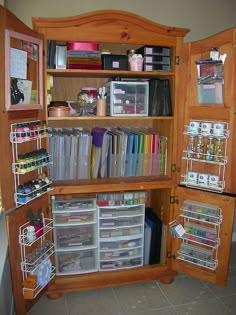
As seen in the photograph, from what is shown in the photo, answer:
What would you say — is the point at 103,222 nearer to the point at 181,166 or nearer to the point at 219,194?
the point at 181,166

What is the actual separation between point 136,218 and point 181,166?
529 millimetres

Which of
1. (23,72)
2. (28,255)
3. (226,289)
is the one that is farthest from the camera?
(226,289)

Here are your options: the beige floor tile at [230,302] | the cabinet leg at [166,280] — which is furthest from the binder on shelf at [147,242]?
the beige floor tile at [230,302]

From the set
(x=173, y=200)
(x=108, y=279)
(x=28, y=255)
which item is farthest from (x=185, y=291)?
(x=28, y=255)

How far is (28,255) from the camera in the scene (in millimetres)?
1775

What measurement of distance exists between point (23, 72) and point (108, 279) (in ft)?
5.02

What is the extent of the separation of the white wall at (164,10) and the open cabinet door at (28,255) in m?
1.40

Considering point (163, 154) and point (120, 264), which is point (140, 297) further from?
point (163, 154)

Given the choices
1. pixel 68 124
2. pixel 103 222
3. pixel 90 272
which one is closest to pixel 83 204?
pixel 103 222

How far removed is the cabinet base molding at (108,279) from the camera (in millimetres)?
2053

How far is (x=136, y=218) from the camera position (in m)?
2.23

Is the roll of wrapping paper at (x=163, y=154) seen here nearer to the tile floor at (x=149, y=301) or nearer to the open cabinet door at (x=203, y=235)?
the open cabinet door at (x=203, y=235)

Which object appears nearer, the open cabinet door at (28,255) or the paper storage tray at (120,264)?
the open cabinet door at (28,255)

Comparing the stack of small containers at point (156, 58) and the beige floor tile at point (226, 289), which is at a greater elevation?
the stack of small containers at point (156, 58)
